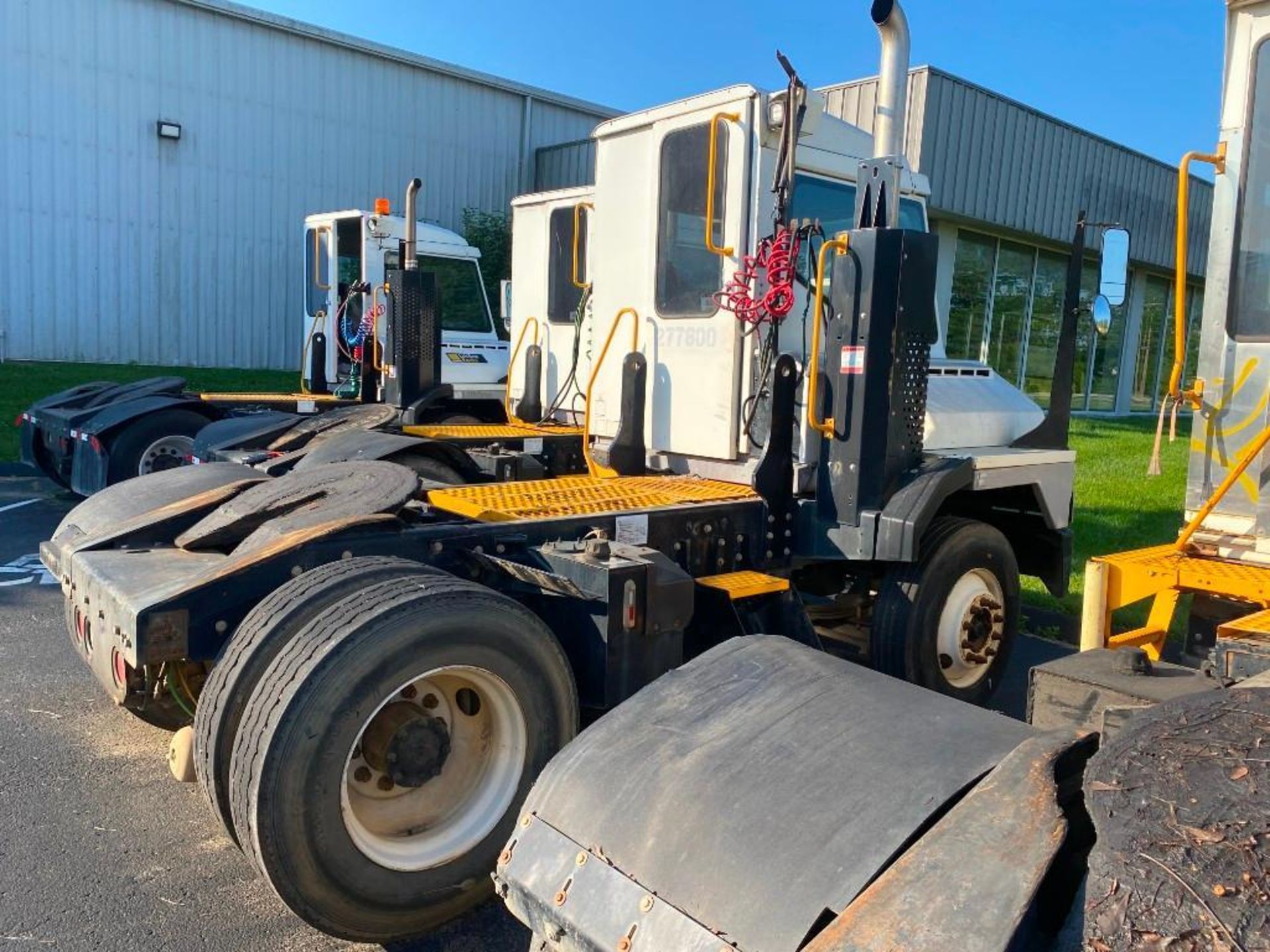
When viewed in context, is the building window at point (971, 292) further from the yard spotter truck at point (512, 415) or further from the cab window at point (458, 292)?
the yard spotter truck at point (512, 415)

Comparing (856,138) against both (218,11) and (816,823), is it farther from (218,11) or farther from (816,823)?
(218,11)

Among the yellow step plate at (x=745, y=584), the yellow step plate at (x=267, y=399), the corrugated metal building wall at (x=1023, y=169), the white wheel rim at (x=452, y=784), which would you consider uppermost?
the corrugated metal building wall at (x=1023, y=169)

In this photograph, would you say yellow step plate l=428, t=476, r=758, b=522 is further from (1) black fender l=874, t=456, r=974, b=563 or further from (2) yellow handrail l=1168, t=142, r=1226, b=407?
(2) yellow handrail l=1168, t=142, r=1226, b=407

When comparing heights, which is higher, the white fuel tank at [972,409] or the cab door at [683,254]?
the cab door at [683,254]

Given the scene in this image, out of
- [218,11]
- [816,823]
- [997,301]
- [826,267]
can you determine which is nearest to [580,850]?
[816,823]

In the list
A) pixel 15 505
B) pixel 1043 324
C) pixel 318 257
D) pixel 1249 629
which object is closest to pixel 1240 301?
pixel 1249 629

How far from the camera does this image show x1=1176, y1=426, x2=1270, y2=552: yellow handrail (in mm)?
3209

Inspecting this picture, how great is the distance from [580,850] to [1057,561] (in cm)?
462

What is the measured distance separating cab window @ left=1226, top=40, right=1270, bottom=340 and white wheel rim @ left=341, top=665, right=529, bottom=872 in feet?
8.84

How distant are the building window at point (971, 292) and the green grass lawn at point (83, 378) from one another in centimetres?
1188

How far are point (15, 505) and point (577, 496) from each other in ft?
28.4

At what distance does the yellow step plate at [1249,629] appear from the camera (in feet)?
8.98

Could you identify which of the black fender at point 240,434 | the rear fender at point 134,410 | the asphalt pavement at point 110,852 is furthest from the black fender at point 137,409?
the asphalt pavement at point 110,852

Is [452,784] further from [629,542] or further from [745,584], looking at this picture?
[745,584]
